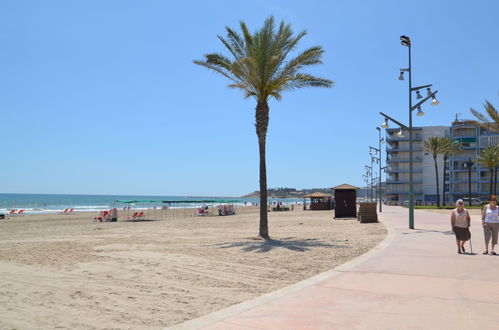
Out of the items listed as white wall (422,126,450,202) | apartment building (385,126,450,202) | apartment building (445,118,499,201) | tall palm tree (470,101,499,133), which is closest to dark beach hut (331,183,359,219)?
tall palm tree (470,101,499,133)

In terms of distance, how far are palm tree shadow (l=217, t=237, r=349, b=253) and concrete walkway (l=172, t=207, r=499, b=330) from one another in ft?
12.0

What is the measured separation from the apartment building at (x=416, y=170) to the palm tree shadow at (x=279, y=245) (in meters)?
73.3

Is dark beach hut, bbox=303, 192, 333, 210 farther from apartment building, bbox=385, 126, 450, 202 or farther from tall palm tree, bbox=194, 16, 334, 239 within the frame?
apartment building, bbox=385, 126, 450, 202

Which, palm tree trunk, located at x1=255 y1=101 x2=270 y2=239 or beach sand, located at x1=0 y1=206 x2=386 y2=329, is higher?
palm tree trunk, located at x1=255 y1=101 x2=270 y2=239

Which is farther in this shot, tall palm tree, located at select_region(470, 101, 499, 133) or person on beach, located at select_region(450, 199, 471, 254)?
tall palm tree, located at select_region(470, 101, 499, 133)

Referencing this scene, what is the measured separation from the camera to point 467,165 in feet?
250

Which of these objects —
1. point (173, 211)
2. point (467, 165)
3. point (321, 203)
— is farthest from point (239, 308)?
point (467, 165)

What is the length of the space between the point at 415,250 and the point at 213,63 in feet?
30.3

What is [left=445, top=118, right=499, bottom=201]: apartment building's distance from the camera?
75250 millimetres

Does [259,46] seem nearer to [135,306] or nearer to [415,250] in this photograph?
[415,250]

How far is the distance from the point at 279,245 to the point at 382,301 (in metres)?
7.38

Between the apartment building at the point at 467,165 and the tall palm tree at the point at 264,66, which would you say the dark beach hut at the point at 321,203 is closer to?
the tall palm tree at the point at 264,66

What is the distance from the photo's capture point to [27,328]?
16.1ft

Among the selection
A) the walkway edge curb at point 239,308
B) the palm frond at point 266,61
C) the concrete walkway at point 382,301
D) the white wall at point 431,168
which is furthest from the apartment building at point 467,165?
the walkway edge curb at point 239,308
